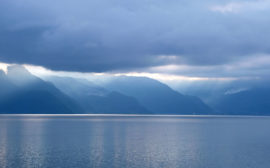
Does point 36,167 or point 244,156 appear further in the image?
point 244,156

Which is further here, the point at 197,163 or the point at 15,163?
the point at 197,163

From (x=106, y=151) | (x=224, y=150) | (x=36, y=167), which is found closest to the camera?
(x=36, y=167)

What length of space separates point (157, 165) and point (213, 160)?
15738 mm

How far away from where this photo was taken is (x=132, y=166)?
245 feet

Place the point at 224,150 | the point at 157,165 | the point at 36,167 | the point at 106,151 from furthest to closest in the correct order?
the point at 224,150 → the point at 106,151 → the point at 157,165 → the point at 36,167

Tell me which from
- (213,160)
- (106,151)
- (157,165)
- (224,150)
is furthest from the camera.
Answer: (224,150)

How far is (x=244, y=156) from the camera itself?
297 feet

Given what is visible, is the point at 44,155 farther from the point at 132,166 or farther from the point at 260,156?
the point at 260,156

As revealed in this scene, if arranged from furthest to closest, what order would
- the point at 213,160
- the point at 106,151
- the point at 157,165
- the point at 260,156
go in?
the point at 106,151
the point at 260,156
the point at 213,160
the point at 157,165

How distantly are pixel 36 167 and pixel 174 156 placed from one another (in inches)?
1360

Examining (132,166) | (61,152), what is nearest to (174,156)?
(132,166)

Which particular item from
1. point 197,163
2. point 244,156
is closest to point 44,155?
point 197,163

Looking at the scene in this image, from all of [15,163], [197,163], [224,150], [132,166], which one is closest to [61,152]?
[15,163]

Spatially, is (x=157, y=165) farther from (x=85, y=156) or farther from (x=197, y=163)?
(x=85, y=156)
